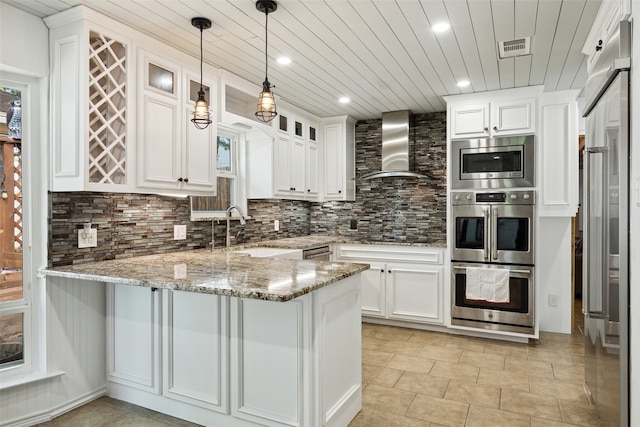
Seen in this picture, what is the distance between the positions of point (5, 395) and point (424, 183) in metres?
4.27

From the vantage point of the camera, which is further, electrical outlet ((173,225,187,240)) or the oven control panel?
the oven control panel

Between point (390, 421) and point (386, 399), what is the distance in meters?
0.28

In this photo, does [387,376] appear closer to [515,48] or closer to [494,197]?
[494,197]

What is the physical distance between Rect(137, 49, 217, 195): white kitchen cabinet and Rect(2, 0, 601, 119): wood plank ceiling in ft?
0.75

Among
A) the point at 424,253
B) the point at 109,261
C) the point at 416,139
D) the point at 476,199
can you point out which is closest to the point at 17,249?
the point at 109,261

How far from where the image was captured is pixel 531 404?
264cm

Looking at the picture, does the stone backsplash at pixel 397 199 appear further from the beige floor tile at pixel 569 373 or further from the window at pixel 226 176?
the beige floor tile at pixel 569 373

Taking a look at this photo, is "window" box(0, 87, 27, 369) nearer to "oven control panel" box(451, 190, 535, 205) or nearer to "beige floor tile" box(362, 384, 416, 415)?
"beige floor tile" box(362, 384, 416, 415)

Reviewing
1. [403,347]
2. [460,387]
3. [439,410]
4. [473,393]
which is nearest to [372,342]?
[403,347]

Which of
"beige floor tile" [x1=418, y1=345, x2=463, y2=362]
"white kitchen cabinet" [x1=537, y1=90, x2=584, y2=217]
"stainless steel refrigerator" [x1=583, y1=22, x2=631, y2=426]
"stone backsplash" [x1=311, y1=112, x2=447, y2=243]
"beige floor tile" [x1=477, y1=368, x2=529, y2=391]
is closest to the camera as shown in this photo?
"stainless steel refrigerator" [x1=583, y1=22, x2=631, y2=426]

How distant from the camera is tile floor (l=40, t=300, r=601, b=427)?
2.44 m

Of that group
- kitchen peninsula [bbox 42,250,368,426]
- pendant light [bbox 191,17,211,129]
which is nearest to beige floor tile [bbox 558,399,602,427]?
kitchen peninsula [bbox 42,250,368,426]

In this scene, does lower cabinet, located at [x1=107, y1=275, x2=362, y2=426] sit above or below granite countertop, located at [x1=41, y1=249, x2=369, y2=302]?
below

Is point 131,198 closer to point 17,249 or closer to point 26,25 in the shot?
point 17,249
